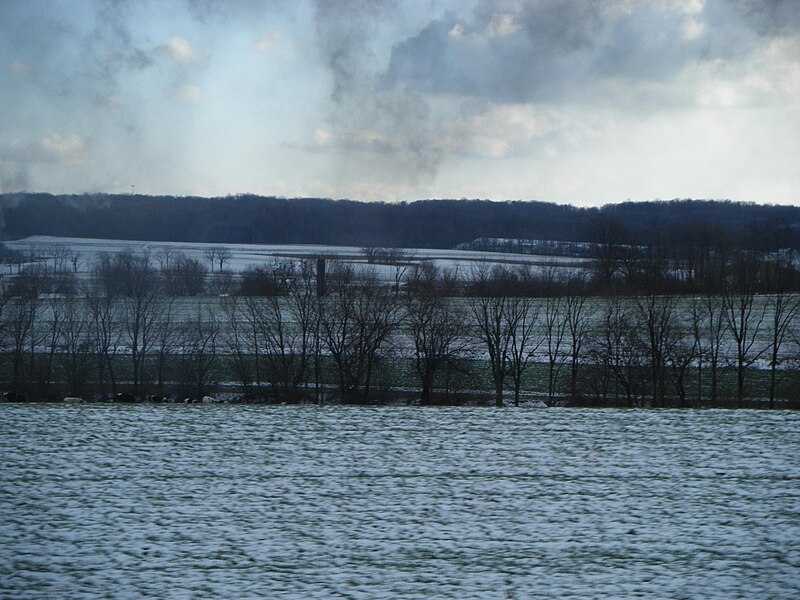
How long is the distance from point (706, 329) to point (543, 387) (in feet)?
27.5

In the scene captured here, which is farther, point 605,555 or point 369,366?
point 369,366

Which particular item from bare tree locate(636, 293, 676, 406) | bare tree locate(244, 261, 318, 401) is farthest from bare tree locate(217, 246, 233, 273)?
bare tree locate(636, 293, 676, 406)

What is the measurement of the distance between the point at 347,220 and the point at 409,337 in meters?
47.0

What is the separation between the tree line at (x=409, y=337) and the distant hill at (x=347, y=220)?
17.3 meters

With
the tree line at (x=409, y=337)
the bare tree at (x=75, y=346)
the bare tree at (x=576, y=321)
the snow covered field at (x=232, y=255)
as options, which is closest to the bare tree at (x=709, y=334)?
the tree line at (x=409, y=337)

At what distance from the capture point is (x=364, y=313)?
3291 centimetres

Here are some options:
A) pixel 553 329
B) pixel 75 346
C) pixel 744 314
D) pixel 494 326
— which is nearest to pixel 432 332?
pixel 494 326

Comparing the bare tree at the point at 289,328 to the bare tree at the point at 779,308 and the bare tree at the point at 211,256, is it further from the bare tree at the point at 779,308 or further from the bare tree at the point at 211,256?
the bare tree at the point at 779,308

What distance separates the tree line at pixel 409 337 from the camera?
99.6 ft

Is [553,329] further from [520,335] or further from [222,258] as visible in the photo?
[222,258]

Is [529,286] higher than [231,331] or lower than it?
higher

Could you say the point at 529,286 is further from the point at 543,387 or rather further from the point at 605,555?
the point at 605,555

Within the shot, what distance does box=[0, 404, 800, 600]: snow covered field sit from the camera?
5.92m

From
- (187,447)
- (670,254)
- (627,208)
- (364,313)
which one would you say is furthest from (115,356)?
(627,208)
